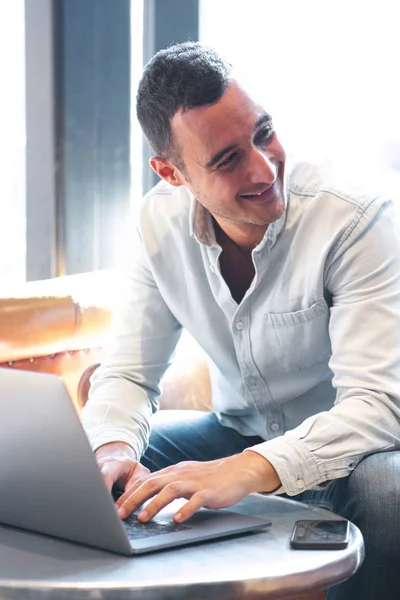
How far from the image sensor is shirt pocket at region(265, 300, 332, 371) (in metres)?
1.75

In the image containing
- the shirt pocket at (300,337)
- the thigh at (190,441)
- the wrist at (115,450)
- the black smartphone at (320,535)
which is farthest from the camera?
the thigh at (190,441)

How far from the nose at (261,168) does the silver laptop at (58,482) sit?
2.25ft

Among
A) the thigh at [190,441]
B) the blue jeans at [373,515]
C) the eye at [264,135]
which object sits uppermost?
the eye at [264,135]

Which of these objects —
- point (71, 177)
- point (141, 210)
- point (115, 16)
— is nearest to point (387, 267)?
point (141, 210)

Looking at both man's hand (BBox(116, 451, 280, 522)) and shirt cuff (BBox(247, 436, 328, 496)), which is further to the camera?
shirt cuff (BBox(247, 436, 328, 496))

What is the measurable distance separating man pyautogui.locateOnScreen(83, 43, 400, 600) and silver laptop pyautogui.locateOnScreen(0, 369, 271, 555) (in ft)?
0.30

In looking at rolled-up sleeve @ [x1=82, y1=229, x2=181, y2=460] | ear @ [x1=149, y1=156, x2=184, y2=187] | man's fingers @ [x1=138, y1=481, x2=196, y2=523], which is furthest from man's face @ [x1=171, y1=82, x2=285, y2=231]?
man's fingers @ [x1=138, y1=481, x2=196, y2=523]

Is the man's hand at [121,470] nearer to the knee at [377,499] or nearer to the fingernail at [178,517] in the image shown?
the fingernail at [178,517]

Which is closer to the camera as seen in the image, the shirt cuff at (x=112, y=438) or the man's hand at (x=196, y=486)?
the man's hand at (x=196, y=486)

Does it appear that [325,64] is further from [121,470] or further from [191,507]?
[191,507]

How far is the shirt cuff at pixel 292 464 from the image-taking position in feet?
4.73

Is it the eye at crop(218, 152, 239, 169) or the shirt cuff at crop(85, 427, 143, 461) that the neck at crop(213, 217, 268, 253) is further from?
the shirt cuff at crop(85, 427, 143, 461)

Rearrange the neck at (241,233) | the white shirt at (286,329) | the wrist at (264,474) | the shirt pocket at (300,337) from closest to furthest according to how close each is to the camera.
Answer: the wrist at (264,474) < the white shirt at (286,329) < the shirt pocket at (300,337) < the neck at (241,233)

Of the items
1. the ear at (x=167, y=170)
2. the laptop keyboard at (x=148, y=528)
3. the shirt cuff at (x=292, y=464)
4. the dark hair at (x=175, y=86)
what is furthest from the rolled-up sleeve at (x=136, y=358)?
the laptop keyboard at (x=148, y=528)
